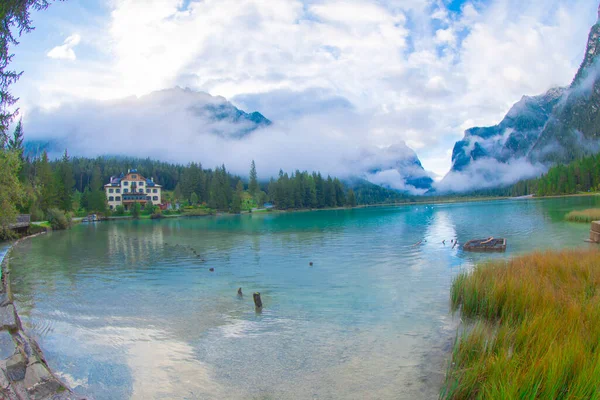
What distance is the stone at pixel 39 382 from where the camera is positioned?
952 centimetres

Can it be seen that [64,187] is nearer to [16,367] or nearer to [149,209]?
[149,209]

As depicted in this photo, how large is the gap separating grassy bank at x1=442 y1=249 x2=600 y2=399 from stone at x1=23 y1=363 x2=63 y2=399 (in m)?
10.1

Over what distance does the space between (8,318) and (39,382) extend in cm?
715

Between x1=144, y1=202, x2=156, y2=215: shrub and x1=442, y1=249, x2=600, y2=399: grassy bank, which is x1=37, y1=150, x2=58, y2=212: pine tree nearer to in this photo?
x1=144, y1=202, x2=156, y2=215: shrub

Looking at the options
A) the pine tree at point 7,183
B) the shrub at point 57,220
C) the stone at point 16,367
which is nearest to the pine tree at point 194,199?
the shrub at point 57,220

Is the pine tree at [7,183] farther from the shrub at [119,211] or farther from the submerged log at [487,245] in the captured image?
the shrub at [119,211]

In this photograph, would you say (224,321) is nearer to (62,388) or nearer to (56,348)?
(56,348)

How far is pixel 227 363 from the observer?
12.6 metres

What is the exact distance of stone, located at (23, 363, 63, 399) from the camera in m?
9.52

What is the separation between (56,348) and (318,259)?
23.4 m

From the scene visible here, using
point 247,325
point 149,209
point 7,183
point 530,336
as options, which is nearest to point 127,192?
point 149,209

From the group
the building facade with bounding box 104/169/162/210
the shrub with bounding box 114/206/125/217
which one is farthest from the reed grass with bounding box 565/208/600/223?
the building facade with bounding box 104/169/162/210

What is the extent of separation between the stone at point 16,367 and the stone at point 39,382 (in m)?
0.14

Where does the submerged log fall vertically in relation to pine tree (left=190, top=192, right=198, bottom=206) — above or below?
below
